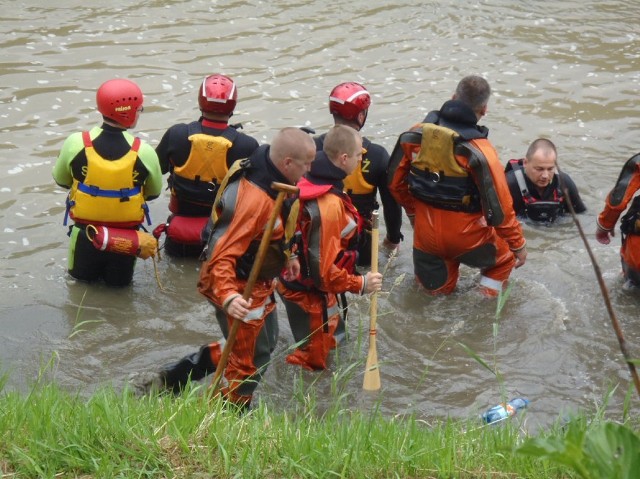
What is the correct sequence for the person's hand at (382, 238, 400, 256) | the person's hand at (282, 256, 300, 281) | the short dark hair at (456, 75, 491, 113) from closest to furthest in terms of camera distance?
the person's hand at (282, 256, 300, 281) < the short dark hair at (456, 75, 491, 113) < the person's hand at (382, 238, 400, 256)

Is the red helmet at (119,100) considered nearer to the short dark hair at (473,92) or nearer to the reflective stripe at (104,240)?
the reflective stripe at (104,240)

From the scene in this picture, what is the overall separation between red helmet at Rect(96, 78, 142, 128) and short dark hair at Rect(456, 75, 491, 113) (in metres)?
2.36

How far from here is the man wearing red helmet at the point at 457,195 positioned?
698 centimetres

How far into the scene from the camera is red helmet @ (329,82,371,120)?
714 centimetres

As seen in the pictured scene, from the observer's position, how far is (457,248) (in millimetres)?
7473

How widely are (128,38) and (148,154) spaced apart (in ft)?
24.0

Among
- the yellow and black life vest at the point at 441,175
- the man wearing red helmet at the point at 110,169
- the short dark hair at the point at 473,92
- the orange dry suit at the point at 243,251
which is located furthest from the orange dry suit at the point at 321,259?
the man wearing red helmet at the point at 110,169

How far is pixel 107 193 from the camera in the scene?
7.20m

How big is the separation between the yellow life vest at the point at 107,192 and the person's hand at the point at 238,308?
2.26m

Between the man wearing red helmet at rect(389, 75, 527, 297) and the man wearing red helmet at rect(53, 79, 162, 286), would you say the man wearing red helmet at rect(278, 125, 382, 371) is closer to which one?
the man wearing red helmet at rect(389, 75, 527, 297)

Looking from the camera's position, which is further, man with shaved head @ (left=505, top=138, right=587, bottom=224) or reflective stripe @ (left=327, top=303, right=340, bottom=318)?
man with shaved head @ (left=505, top=138, right=587, bottom=224)

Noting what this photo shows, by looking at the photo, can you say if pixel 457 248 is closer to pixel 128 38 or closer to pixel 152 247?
pixel 152 247

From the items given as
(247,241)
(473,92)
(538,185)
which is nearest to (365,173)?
(473,92)

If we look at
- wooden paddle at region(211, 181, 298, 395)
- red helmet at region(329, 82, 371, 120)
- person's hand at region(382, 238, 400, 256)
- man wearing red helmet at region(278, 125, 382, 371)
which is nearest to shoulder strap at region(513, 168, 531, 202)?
person's hand at region(382, 238, 400, 256)
